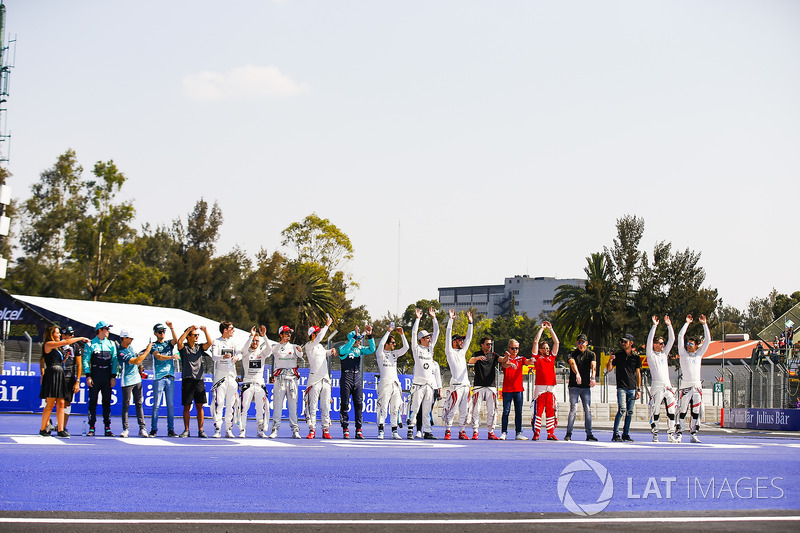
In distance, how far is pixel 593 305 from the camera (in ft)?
182

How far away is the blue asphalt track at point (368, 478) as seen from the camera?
8383 mm

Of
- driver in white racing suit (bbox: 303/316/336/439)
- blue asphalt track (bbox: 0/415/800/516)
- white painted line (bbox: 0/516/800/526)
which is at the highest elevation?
driver in white racing suit (bbox: 303/316/336/439)

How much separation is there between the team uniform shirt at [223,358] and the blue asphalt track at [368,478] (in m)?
1.74

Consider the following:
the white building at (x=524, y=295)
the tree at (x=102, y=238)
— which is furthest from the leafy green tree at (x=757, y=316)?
the tree at (x=102, y=238)

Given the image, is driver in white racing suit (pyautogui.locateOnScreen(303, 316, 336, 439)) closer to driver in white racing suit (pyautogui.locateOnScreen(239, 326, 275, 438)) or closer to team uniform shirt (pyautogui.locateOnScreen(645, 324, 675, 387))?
driver in white racing suit (pyautogui.locateOnScreen(239, 326, 275, 438))

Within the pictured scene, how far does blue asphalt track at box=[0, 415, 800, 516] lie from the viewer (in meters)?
8.38

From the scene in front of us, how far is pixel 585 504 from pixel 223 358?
9.35m

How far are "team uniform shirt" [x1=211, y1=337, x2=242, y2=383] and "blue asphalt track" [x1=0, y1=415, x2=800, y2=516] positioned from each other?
1.74m

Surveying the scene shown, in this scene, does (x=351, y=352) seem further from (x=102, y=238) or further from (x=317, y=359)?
(x=102, y=238)

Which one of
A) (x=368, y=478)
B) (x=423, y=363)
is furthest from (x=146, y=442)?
(x=368, y=478)

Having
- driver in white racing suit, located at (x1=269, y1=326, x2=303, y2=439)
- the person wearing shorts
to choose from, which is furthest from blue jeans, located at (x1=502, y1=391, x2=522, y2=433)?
the person wearing shorts

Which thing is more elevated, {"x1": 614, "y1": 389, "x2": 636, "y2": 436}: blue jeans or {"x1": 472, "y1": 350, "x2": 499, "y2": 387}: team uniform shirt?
{"x1": 472, "y1": 350, "x2": 499, "y2": 387}: team uniform shirt

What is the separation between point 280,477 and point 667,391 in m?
10.4

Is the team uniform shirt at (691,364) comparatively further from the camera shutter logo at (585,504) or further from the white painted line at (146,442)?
the white painted line at (146,442)
